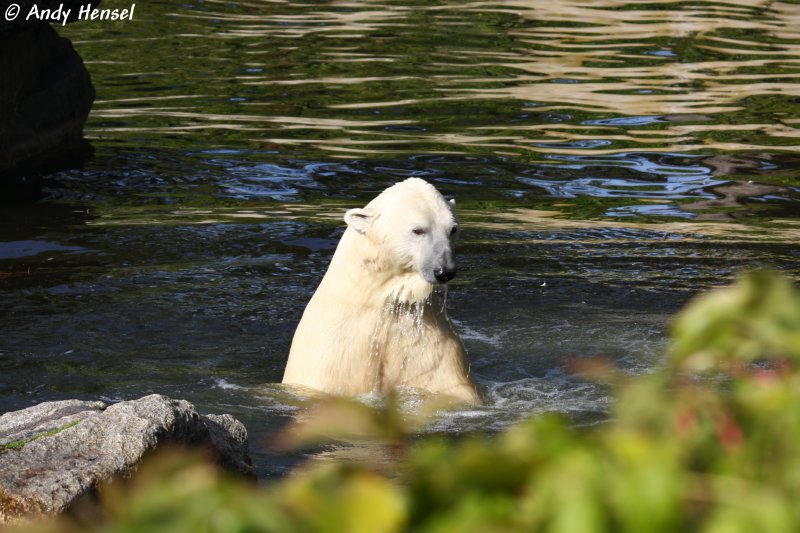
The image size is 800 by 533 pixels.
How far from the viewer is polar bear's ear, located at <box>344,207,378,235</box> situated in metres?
4.90

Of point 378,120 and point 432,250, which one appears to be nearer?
point 432,250

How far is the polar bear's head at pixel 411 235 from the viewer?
4789 millimetres

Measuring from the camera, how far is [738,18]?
679 inches

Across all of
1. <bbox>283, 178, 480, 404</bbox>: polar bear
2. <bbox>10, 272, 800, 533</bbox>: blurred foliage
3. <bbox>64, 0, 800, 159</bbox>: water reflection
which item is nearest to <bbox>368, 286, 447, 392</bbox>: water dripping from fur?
<bbox>283, 178, 480, 404</bbox>: polar bear

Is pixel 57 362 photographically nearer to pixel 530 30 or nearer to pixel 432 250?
pixel 432 250

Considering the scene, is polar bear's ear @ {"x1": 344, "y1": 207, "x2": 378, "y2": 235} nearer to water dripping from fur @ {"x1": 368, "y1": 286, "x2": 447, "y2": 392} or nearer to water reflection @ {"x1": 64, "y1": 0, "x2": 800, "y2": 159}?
water dripping from fur @ {"x1": 368, "y1": 286, "x2": 447, "y2": 392}

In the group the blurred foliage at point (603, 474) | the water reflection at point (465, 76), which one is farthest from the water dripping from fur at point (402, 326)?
the water reflection at point (465, 76)

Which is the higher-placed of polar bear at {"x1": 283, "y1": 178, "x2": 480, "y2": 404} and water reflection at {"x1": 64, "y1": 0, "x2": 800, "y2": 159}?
polar bear at {"x1": 283, "y1": 178, "x2": 480, "y2": 404}

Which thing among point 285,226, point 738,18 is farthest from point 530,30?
point 285,226

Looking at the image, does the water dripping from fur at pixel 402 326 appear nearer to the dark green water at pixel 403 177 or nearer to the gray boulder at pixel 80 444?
the dark green water at pixel 403 177

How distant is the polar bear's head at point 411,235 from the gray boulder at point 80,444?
125cm

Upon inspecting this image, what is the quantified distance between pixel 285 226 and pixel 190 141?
296cm

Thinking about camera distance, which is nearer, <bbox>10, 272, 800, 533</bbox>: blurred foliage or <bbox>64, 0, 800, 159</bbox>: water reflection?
<bbox>10, 272, 800, 533</bbox>: blurred foliage

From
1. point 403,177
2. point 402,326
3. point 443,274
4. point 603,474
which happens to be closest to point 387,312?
point 402,326
